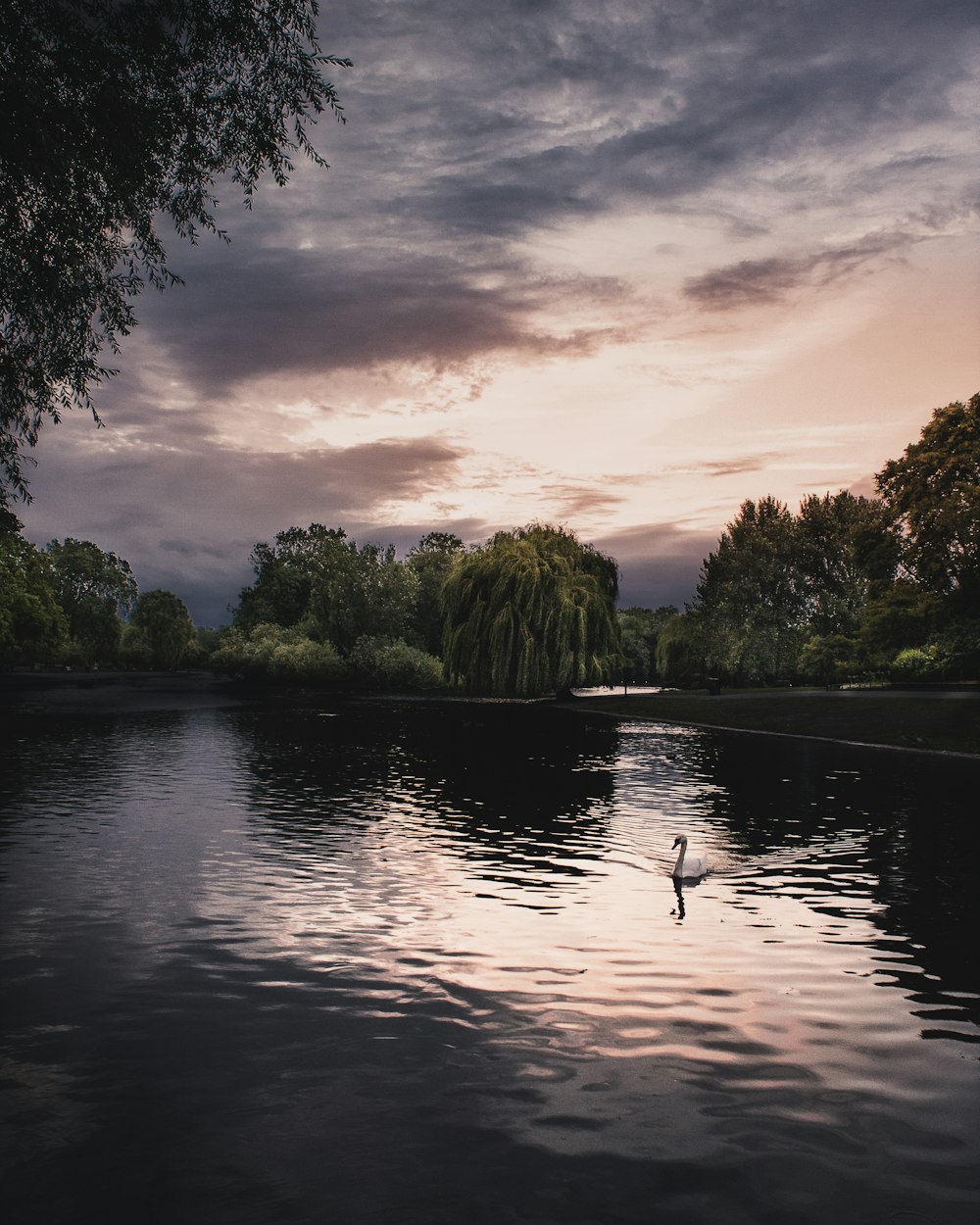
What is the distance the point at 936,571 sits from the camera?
36906 mm

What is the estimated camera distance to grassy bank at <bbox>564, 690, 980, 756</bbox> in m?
32.8

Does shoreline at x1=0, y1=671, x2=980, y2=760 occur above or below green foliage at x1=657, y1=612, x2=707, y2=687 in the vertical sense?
below

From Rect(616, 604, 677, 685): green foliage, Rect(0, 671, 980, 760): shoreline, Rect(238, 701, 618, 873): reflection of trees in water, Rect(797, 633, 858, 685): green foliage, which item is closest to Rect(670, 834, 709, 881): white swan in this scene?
Rect(238, 701, 618, 873): reflection of trees in water

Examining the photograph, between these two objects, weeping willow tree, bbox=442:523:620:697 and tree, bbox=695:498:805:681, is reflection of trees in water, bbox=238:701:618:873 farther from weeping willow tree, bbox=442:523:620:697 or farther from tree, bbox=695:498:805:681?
tree, bbox=695:498:805:681

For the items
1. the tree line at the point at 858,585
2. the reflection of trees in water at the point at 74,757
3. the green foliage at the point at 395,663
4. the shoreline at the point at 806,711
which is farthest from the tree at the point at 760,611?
the reflection of trees in water at the point at 74,757

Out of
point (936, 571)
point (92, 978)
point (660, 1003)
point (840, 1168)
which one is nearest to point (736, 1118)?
point (840, 1168)

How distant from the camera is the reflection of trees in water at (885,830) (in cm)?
1050

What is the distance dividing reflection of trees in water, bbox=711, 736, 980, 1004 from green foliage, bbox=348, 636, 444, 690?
5174 centimetres

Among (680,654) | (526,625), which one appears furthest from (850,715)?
(680,654)

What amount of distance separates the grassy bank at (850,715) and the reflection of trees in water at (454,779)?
5.73m

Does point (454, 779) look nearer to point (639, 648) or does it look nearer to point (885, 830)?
point (885, 830)

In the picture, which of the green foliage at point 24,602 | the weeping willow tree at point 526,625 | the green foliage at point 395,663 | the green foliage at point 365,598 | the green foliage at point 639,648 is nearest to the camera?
the weeping willow tree at point 526,625

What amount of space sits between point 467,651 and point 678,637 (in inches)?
1904

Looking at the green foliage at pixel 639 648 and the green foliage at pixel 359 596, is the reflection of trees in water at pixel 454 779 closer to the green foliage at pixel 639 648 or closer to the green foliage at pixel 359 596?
the green foliage at pixel 359 596
